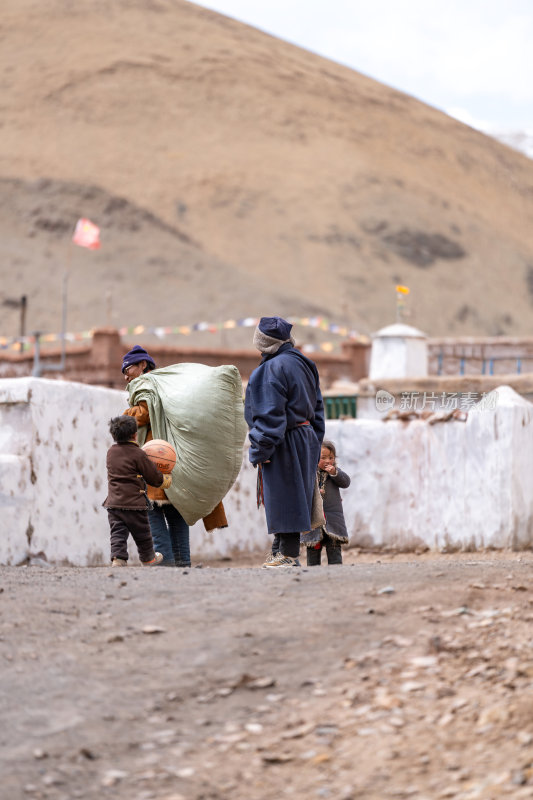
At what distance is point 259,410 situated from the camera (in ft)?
20.1

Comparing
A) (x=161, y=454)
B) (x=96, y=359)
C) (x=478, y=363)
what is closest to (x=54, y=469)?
(x=161, y=454)

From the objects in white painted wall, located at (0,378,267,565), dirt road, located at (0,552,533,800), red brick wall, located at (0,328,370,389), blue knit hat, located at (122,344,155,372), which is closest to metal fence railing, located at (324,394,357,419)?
white painted wall, located at (0,378,267,565)

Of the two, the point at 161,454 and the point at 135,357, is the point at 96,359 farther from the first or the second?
the point at 161,454

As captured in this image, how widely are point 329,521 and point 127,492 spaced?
4.30 feet

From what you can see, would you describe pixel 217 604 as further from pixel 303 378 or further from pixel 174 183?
pixel 174 183

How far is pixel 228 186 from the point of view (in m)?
50.0

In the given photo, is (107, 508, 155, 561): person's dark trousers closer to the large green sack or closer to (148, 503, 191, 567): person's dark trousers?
(148, 503, 191, 567): person's dark trousers

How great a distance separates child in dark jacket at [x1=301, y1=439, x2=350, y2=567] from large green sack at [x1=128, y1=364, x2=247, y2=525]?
53 centimetres

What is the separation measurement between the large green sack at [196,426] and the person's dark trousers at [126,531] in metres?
0.34

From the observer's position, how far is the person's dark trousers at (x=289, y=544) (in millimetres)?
6184

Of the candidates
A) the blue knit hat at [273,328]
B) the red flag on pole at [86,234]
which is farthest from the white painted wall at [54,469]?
the red flag on pole at [86,234]

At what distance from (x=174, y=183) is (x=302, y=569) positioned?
150 ft

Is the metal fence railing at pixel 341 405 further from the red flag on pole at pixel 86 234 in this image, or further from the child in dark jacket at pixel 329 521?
the red flag on pole at pixel 86 234

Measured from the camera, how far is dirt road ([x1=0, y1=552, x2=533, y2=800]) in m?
3.23
